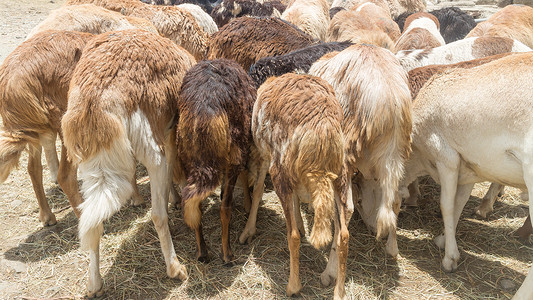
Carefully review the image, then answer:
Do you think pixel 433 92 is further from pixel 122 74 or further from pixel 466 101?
pixel 122 74

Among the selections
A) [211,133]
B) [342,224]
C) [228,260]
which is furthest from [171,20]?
Answer: [342,224]

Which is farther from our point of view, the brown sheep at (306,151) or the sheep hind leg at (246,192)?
the sheep hind leg at (246,192)

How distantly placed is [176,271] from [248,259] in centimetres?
74

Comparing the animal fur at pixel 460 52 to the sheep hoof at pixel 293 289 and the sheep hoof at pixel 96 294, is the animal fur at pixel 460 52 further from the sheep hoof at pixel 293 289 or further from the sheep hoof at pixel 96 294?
the sheep hoof at pixel 96 294

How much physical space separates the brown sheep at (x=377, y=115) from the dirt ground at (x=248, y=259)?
721 millimetres

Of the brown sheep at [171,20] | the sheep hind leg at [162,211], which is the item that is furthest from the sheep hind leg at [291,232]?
the brown sheep at [171,20]

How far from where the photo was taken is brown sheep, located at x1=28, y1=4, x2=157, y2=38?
518cm

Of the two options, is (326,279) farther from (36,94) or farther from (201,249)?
(36,94)

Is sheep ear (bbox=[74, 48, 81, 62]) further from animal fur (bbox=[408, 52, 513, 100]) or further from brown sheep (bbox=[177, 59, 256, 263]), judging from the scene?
animal fur (bbox=[408, 52, 513, 100])

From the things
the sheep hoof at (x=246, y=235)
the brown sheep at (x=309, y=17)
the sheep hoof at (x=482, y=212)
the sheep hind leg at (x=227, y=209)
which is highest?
the brown sheep at (x=309, y=17)

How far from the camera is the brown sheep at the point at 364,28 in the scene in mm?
6703

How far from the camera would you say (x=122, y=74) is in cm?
338

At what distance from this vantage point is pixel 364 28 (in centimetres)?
718

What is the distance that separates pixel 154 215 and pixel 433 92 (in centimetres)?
Result: 293
